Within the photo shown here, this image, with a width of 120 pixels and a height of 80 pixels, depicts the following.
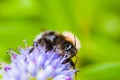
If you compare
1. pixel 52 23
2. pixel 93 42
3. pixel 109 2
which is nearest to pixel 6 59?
pixel 52 23

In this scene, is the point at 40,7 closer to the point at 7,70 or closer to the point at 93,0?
the point at 93,0

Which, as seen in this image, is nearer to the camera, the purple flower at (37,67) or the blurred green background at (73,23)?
the purple flower at (37,67)

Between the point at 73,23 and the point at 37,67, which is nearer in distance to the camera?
the point at 37,67

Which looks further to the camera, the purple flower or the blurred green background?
the blurred green background

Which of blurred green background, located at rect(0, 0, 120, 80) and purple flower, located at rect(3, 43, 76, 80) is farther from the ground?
blurred green background, located at rect(0, 0, 120, 80)

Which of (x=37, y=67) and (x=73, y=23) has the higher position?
(x=73, y=23)
